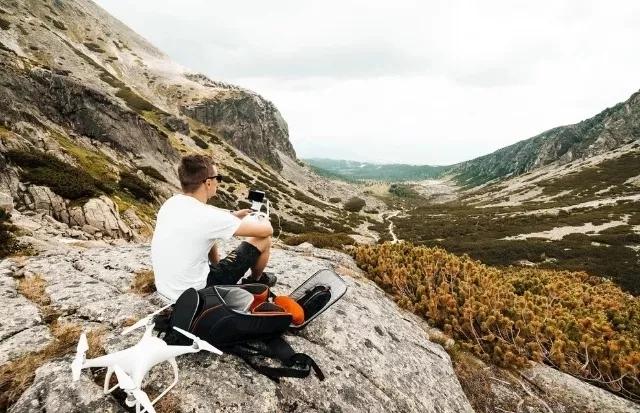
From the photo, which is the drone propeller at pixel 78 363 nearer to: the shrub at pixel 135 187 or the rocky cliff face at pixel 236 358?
the rocky cliff face at pixel 236 358

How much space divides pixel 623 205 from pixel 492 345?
226ft

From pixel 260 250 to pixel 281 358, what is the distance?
1.93 m

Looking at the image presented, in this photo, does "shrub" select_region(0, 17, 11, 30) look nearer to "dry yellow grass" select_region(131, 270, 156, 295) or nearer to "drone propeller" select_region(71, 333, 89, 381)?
"dry yellow grass" select_region(131, 270, 156, 295)

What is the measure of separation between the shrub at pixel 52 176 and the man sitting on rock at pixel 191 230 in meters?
16.3

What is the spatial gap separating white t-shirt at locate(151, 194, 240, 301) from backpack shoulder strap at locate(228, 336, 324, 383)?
1.12m

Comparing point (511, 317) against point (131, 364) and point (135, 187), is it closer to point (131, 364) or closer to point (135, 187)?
point (131, 364)

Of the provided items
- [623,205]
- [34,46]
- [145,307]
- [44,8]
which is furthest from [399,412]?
[44,8]

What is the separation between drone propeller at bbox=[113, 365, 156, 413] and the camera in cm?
331

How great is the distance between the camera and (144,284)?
23.2 feet

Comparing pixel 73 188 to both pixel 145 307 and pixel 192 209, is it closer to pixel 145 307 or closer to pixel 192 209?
pixel 145 307

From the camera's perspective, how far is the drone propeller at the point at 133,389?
10.9ft

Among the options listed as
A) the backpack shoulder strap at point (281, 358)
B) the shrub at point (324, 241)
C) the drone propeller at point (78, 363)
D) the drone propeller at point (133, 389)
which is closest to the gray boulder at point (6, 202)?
the shrub at point (324, 241)

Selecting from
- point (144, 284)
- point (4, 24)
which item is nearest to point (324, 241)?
point (144, 284)

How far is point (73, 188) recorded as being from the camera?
1859 centimetres
